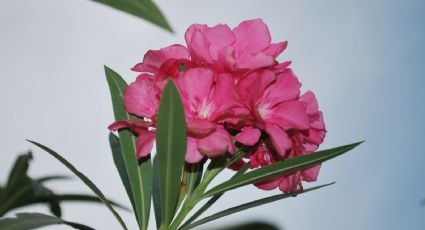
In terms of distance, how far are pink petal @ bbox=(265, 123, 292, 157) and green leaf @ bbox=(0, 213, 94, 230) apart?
39 centimetres

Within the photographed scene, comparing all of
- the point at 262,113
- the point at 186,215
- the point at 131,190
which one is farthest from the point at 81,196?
the point at 262,113

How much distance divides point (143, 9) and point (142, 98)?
1.31ft

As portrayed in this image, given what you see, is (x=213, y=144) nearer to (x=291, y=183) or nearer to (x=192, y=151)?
(x=192, y=151)

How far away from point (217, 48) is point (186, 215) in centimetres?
30

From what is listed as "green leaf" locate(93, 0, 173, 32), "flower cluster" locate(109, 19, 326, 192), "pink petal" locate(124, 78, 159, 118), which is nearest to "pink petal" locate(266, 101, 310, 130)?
"flower cluster" locate(109, 19, 326, 192)

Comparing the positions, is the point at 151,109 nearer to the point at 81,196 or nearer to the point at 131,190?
the point at 131,190

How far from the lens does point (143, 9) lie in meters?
0.62

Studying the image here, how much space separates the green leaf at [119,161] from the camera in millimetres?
1143

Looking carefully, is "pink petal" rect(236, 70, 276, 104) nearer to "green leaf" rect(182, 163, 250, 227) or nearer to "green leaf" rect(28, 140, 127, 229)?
"green leaf" rect(182, 163, 250, 227)

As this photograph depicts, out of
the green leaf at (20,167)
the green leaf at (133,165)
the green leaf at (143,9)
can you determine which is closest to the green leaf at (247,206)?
the green leaf at (133,165)

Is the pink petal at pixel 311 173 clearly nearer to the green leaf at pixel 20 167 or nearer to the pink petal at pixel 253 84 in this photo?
the pink petal at pixel 253 84

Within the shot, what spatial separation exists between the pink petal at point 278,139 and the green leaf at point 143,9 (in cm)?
41

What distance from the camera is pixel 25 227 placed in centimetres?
90

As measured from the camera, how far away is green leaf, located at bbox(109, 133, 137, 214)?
114 cm
